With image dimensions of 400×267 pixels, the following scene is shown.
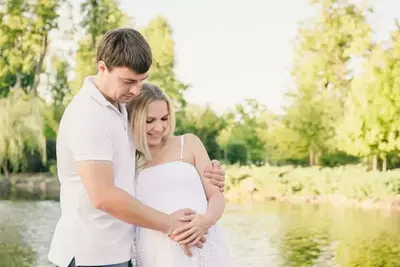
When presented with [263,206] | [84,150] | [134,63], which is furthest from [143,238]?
[263,206]

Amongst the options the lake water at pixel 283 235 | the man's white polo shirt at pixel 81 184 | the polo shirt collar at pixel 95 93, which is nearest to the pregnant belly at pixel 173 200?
the man's white polo shirt at pixel 81 184

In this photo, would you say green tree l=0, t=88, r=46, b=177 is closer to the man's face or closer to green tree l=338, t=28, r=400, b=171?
green tree l=338, t=28, r=400, b=171

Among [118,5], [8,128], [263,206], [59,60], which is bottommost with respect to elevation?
[263,206]

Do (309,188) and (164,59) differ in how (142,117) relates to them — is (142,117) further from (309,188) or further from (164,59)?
(164,59)

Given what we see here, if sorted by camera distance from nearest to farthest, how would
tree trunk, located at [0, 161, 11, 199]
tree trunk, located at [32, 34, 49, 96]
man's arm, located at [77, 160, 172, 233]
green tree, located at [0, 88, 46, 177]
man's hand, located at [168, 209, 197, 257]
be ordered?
man's arm, located at [77, 160, 172, 233] < man's hand, located at [168, 209, 197, 257] < green tree, located at [0, 88, 46, 177] < tree trunk, located at [0, 161, 11, 199] < tree trunk, located at [32, 34, 49, 96]

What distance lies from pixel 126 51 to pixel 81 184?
1.36 ft

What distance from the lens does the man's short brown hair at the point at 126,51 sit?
215cm

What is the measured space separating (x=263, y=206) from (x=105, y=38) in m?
15.8

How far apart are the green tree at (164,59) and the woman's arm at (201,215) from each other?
86.7ft

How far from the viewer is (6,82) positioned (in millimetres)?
31250

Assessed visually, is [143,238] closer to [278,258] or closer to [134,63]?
[134,63]

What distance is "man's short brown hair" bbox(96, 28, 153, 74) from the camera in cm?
215

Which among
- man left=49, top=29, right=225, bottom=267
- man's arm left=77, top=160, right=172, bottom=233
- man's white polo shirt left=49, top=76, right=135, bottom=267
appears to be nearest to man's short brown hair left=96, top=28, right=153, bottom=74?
man left=49, top=29, right=225, bottom=267

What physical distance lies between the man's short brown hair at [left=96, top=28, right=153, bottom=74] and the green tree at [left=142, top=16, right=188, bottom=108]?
1058 inches
